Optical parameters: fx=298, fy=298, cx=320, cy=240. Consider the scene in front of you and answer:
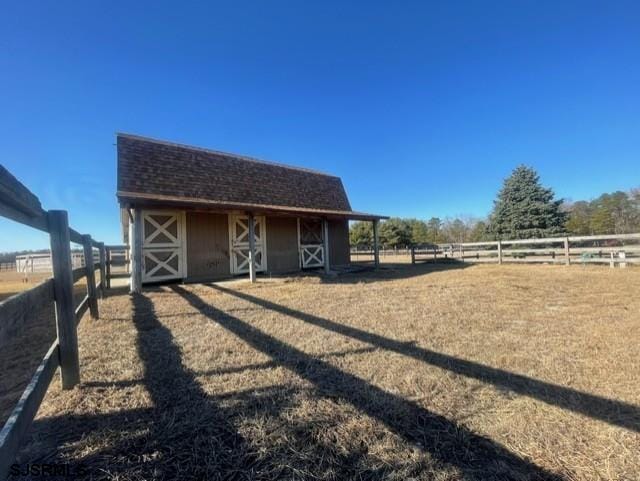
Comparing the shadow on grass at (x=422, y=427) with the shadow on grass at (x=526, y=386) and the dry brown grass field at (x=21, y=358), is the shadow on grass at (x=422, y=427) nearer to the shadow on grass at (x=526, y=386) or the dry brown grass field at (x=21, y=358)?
the shadow on grass at (x=526, y=386)

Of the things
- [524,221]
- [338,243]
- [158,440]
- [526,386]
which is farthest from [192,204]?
[524,221]

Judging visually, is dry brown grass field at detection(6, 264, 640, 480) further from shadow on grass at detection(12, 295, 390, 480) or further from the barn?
the barn

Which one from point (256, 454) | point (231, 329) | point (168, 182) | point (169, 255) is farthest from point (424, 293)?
point (168, 182)

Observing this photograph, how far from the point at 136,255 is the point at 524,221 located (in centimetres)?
2393

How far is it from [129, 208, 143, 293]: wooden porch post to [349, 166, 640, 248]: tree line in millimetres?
21060

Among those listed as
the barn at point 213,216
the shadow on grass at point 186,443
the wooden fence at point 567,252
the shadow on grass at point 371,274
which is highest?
the barn at point 213,216

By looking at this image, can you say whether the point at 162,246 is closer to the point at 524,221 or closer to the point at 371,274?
the point at 371,274

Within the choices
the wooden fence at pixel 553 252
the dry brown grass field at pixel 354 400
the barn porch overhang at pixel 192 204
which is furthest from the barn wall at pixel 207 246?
the wooden fence at pixel 553 252

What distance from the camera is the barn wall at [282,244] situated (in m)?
10.9

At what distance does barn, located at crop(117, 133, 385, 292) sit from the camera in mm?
8289

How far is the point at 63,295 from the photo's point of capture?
2244 millimetres

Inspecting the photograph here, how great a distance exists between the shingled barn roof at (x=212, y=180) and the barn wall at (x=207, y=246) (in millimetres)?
703

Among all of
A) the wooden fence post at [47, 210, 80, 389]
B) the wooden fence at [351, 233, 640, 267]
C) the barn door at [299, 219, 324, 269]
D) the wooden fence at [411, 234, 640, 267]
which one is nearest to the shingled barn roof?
the barn door at [299, 219, 324, 269]

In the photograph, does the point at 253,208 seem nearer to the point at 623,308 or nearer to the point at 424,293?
the point at 424,293
